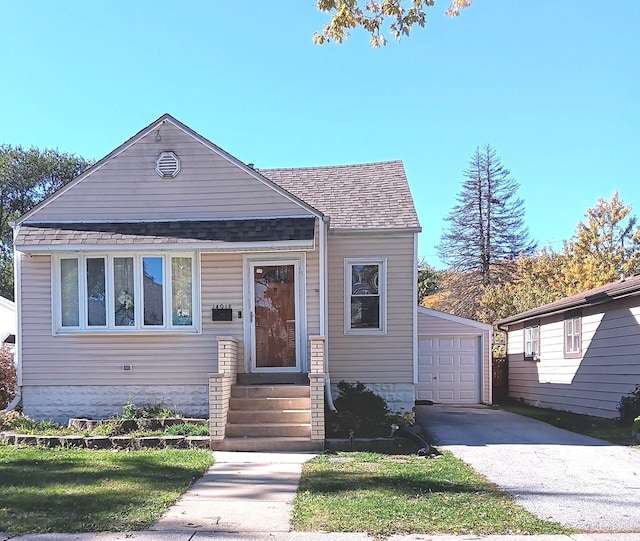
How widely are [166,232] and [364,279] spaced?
4.02 meters

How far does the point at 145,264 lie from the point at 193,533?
21.9ft

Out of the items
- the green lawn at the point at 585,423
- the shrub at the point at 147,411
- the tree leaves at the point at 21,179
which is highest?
the tree leaves at the point at 21,179

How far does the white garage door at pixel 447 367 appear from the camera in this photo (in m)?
16.5

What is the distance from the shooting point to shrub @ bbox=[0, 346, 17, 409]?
11805 mm

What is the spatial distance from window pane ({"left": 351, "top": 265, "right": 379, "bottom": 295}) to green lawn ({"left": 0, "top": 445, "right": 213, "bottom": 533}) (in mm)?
4771

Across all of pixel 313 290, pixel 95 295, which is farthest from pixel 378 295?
pixel 95 295

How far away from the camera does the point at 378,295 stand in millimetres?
11953

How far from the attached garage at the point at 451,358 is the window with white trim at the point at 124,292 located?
7639 millimetres

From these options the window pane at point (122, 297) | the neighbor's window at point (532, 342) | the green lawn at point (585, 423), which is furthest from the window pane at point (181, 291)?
the neighbor's window at point (532, 342)

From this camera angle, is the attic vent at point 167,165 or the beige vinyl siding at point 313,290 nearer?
the beige vinyl siding at point 313,290

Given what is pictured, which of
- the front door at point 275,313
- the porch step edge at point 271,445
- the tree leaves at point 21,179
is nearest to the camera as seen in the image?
the porch step edge at point 271,445

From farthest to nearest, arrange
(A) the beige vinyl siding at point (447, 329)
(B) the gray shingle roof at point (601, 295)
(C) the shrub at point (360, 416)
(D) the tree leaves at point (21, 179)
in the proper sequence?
(D) the tree leaves at point (21, 179) → (A) the beige vinyl siding at point (447, 329) → (B) the gray shingle roof at point (601, 295) → (C) the shrub at point (360, 416)

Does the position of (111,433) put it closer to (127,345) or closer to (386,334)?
(127,345)

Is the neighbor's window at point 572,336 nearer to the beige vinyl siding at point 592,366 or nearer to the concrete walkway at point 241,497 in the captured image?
the beige vinyl siding at point 592,366
